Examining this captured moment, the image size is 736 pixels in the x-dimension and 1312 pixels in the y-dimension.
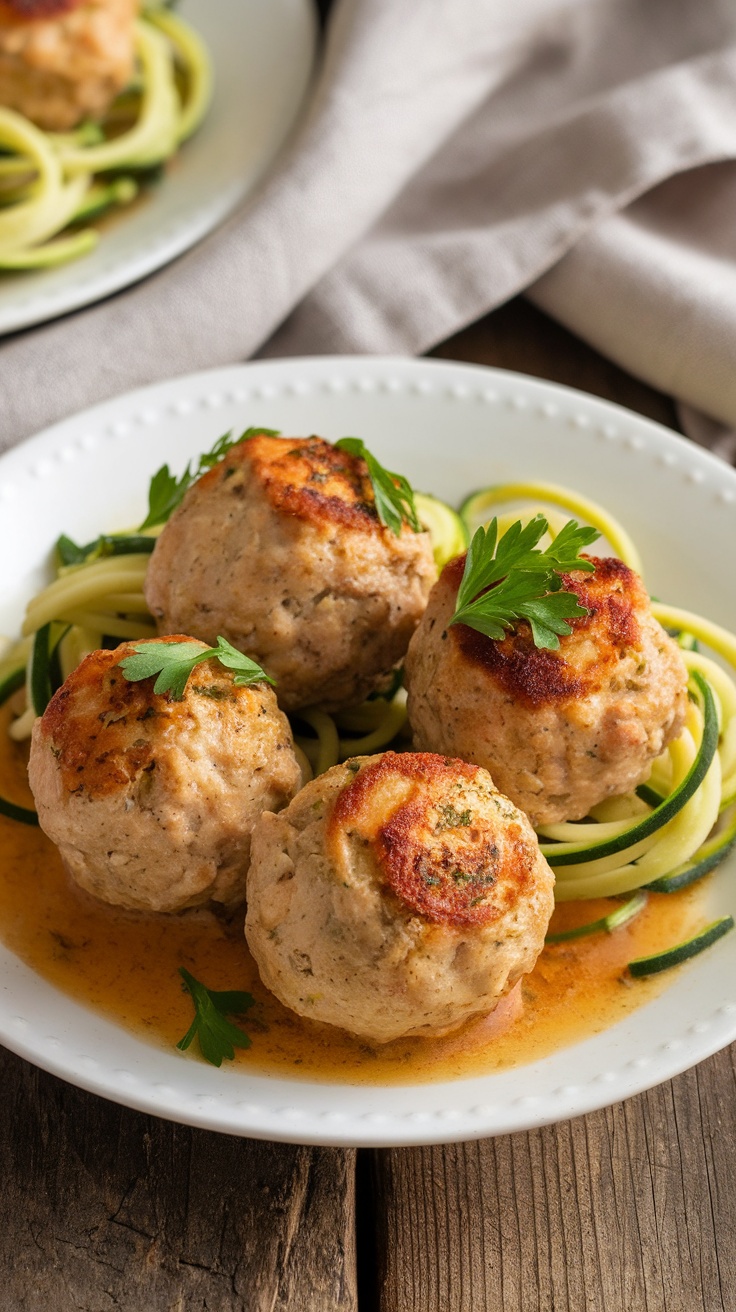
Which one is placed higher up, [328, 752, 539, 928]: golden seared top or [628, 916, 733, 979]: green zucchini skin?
[328, 752, 539, 928]: golden seared top

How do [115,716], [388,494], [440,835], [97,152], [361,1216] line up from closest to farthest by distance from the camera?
[440,835], [115,716], [361,1216], [388,494], [97,152]

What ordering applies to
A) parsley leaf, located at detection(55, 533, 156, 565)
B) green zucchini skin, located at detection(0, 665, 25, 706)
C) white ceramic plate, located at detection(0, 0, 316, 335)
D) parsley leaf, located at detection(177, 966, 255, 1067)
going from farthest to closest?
white ceramic plate, located at detection(0, 0, 316, 335), parsley leaf, located at detection(55, 533, 156, 565), green zucchini skin, located at detection(0, 665, 25, 706), parsley leaf, located at detection(177, 966, 255, 1067)

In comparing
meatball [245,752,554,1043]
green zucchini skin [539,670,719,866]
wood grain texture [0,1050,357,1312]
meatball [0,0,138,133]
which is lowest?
green zucchini skin [539,670,719,866]

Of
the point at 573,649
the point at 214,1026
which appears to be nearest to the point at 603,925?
the point at 573,649

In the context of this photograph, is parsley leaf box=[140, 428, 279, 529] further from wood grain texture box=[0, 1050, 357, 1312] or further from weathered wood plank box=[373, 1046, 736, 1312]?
weathered wood plank box=[373, 1046, 736, 1312]

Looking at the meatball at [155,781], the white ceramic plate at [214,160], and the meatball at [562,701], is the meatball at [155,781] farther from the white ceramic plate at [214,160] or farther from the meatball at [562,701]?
the white ceramic plate at [214,160]

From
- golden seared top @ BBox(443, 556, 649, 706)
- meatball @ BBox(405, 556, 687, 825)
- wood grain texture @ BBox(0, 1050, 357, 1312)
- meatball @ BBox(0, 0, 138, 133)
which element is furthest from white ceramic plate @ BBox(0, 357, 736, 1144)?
meatball @ BBox(0, 0, 138, 133)

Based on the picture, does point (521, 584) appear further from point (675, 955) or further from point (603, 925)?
point (675, 955)

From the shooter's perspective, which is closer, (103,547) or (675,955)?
(675,955)

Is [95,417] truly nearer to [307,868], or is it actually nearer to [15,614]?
[15,614]
